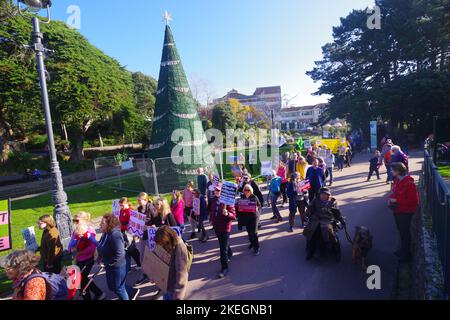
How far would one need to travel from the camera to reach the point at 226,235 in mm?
5316

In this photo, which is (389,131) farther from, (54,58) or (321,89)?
(54,58)

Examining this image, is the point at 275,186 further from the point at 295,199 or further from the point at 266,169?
the point at 266,169

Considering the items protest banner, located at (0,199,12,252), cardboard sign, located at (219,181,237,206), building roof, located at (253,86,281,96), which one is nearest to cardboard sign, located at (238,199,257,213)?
cardboard sign, located at (219,181,237,206)

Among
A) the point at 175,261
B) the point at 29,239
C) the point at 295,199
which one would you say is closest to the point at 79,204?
the point at 29,239

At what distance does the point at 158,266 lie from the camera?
3967 millimetres

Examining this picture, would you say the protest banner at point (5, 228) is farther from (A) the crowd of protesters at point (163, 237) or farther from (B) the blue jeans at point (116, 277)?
(B) the blue jeans at point (116, 277)

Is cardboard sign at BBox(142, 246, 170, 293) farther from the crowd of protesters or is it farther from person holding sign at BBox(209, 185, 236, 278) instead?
person holding sign at BBox(209, 185, 236, 278)

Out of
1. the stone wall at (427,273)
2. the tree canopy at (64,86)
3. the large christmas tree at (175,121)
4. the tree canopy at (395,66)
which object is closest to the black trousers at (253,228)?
the stone wall at (427,273)

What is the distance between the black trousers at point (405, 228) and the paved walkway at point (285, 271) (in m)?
0.32

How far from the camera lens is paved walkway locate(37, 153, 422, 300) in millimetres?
4598

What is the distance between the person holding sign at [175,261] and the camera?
11.5 ft
